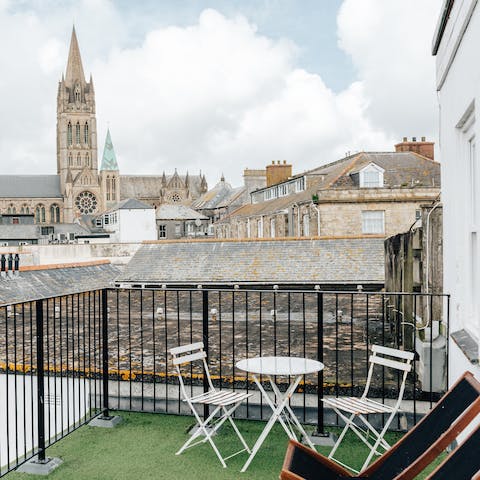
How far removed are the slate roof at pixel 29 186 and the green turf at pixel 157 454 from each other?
11529 cm

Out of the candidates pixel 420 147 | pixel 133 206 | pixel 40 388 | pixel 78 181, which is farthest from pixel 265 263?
pixel 78 181

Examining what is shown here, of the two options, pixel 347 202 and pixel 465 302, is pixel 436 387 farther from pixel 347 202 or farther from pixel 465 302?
pixel 347 202

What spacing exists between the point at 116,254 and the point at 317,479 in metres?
52.3

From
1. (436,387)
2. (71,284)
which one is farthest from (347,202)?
(436,387)

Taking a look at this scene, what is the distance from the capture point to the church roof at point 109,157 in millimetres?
124875

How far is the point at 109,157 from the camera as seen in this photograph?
127m

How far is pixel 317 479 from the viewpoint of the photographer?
3.49 meters

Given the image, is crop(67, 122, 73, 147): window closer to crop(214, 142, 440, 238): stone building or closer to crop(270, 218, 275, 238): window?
crop(270, 218, 275, 238): window

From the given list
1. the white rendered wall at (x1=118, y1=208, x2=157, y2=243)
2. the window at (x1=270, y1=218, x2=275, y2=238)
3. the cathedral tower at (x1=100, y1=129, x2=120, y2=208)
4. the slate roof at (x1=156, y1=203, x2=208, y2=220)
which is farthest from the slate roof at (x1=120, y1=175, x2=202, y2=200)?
the window at (x1=270, y1=218, x2=275, y2=238)

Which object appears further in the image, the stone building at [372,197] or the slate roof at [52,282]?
the stone building at [372,197]

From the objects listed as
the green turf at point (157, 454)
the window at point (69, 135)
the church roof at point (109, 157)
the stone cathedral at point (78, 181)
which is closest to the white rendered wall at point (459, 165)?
the green turf at point (157, 454)

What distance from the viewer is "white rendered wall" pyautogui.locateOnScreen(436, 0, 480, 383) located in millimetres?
4043

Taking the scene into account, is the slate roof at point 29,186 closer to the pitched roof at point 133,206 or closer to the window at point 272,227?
the pitched roof at point 133,206

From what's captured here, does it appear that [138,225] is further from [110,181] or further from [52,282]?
[110,181]
